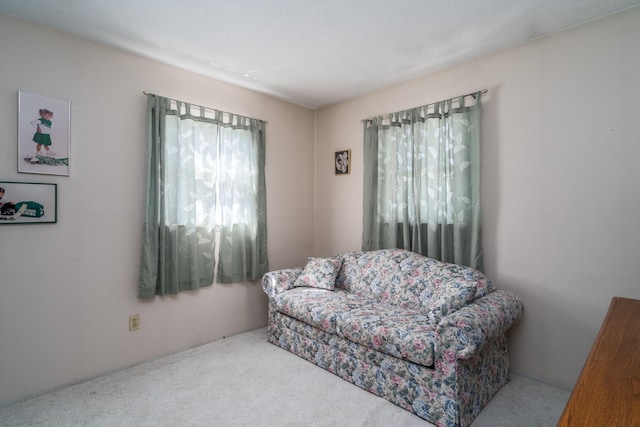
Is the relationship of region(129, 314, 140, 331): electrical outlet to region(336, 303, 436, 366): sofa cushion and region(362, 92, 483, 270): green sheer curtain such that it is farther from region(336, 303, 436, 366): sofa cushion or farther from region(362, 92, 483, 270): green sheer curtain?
region(362, 92, 483, 270): green sheer curtain

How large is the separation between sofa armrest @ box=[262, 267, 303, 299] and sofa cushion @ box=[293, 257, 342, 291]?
7 cm

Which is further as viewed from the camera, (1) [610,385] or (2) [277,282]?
(2) [277,282]

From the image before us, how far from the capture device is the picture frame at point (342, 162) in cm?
371

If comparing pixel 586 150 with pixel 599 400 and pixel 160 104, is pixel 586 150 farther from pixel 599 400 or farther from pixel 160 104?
pixel 160 104

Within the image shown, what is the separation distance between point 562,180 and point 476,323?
4.16ft

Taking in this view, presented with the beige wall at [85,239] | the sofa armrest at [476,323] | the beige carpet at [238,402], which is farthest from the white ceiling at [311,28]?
the beige carpet at [238,402]

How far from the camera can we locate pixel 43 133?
2.24m

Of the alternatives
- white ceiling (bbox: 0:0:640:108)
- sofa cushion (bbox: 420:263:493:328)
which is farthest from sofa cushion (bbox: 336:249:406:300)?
white ceiling (bbox: 0:0:640:108)

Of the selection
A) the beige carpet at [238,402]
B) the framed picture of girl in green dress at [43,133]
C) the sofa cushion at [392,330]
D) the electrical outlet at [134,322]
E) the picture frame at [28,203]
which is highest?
the framed picture of girl in green dress at [43,133]

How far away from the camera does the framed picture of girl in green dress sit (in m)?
2.16

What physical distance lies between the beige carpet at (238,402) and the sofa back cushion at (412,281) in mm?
688

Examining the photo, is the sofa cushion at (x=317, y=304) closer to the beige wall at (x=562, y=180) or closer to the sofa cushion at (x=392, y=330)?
the sofa cushion at (x=392, y=330)

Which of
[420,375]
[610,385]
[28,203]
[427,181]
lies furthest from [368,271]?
[28,203]

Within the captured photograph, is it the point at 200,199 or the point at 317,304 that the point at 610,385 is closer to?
the point at 317,304
